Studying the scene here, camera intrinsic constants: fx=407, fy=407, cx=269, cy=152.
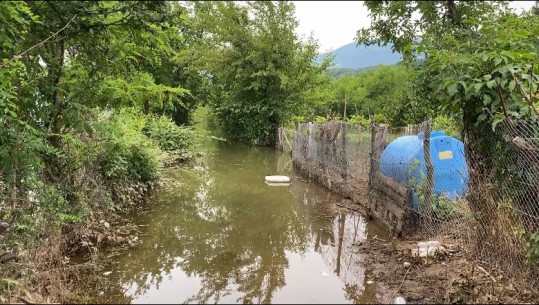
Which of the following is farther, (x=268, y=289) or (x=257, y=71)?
(x=257, y=71)

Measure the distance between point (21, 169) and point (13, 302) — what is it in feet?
5.23

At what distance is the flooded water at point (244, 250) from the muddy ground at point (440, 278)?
0.26 metres

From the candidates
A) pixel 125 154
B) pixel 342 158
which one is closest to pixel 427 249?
pixel 342 158

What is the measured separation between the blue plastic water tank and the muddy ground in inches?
43.9

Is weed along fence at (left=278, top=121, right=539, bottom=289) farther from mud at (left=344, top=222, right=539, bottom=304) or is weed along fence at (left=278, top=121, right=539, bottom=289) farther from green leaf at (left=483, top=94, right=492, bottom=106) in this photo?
green leaf at (left=483, top=94, right=492, bottom=106)

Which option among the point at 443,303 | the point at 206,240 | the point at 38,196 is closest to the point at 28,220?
the point at 38,196

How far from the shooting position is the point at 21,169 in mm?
4535

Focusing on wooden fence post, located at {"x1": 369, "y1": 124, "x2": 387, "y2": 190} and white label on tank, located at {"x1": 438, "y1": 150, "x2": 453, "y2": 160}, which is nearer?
white label on tank, located at {"x1": 438, "y1": 150, "x2": 453, "y2": 160}

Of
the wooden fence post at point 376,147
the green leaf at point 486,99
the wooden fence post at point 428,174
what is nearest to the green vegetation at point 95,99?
the green leaf at point 486,99

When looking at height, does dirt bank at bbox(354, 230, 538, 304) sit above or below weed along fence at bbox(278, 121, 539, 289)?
below

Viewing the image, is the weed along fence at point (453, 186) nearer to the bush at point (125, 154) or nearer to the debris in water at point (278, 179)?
the debris in water at point (278, 179)

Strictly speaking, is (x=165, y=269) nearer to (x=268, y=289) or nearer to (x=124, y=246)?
(x=124, y=246)

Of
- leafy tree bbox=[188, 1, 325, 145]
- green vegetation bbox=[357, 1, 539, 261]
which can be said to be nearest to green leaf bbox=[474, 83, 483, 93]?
green vegetation bbox=[357, 1, 539, 261]

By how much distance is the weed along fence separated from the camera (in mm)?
4195
